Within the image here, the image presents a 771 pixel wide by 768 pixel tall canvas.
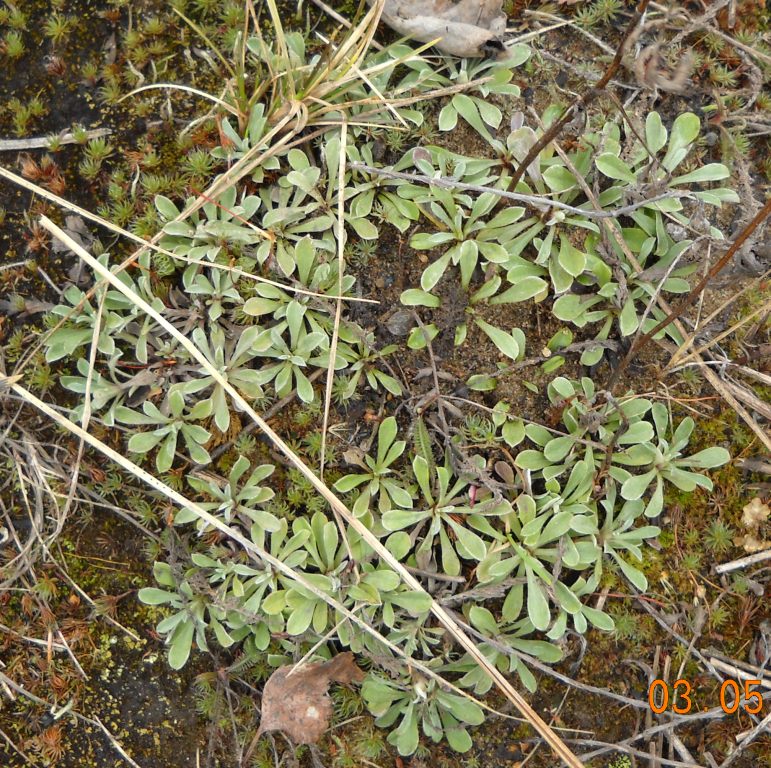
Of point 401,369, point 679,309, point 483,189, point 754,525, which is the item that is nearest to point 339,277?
point 401,369

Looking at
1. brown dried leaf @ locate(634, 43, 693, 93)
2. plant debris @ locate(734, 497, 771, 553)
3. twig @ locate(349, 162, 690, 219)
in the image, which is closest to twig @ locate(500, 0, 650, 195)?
twig @ locate(349, 162, 690, 219)

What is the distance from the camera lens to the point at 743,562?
3.15 meters

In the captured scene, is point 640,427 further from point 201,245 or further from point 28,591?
point 28,591

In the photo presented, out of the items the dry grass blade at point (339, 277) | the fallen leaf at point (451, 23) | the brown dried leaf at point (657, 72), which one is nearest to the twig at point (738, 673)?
the dry grass blade at point (339, 277)

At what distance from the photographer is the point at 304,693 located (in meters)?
2.96

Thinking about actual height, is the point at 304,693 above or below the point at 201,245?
below

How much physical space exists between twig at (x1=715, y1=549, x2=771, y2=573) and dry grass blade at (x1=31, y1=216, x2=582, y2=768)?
1038mm

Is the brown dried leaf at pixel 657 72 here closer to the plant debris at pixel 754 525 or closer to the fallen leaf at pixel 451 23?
the fallen leaf at pixel 451 23

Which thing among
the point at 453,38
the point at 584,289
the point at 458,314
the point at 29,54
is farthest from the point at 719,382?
the point at 29,54

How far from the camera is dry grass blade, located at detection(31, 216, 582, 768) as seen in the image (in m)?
2.77

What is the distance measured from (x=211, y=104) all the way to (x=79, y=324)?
118 centimetres
